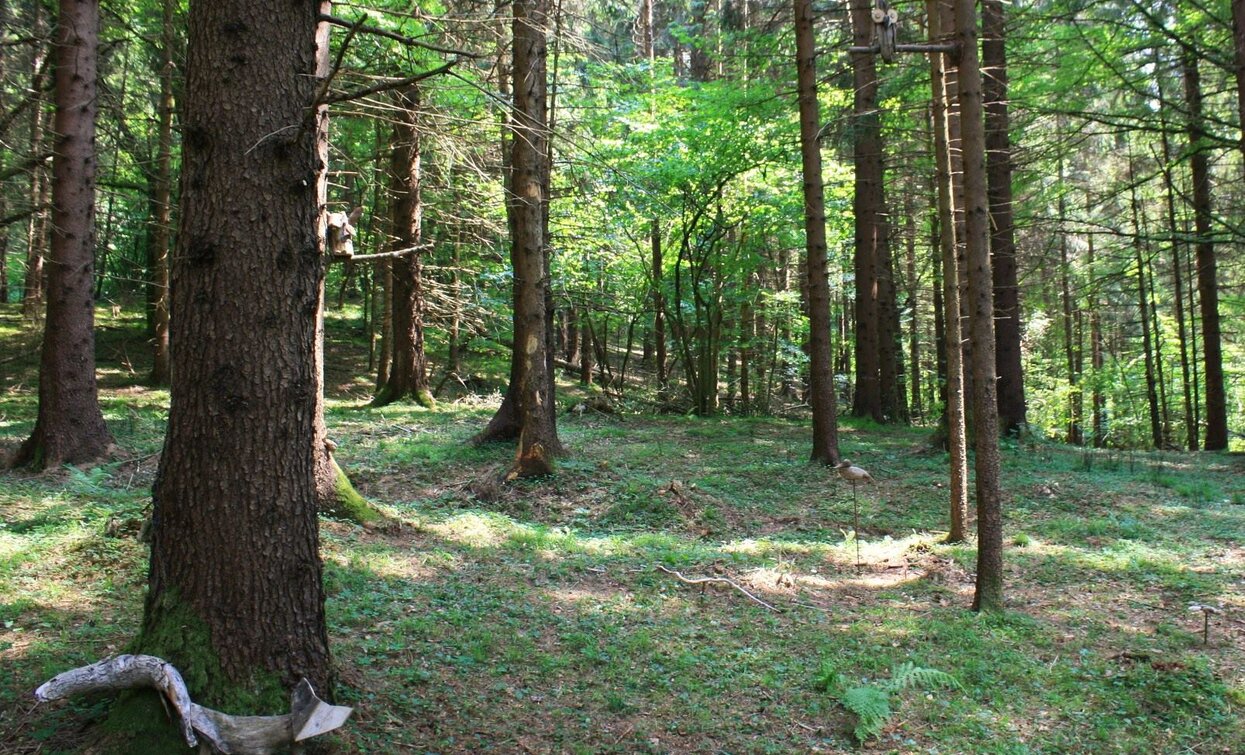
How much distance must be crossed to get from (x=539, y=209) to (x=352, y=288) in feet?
82.2

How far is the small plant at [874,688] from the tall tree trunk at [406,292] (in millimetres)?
10833

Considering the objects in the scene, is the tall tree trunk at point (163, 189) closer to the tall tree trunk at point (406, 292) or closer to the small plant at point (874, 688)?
the tall tree trunk at point (406, 292)

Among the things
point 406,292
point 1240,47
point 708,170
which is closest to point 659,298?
point 708,170

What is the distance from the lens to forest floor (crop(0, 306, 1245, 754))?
4.45m

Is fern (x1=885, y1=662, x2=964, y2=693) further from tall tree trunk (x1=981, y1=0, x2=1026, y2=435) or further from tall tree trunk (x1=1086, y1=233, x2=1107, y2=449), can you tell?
tall tree trunk (x1=1086, y1=233, x2=1107, y2=449)

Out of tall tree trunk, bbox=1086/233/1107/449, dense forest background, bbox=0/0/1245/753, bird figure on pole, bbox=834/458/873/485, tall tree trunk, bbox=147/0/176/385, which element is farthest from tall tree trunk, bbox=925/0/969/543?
tall tree trunk, bbox=1086/233/1107/449

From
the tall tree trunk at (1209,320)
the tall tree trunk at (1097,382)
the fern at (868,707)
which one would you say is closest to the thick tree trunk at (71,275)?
the fern at (868,707)

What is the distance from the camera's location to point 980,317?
636 cm

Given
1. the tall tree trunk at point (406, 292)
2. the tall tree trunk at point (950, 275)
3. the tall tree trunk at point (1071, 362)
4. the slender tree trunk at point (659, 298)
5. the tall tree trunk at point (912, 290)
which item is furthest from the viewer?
the tall tree trunk at point (1071, 362)

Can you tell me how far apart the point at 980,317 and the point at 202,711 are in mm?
5978

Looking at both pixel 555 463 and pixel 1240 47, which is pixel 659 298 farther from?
pixel 1240 47

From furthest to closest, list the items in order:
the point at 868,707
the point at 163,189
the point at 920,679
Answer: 1. the point at 163,189
2. the point at 920,679
3. the point at 868,707

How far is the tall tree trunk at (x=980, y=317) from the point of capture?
623 cm

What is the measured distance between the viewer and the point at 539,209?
9.98m
